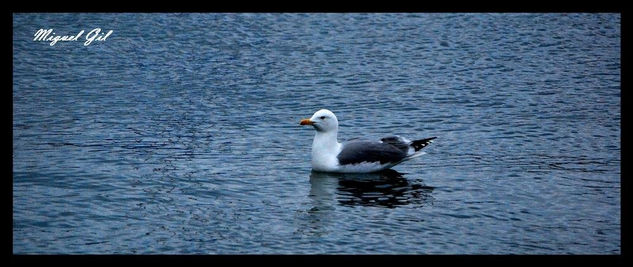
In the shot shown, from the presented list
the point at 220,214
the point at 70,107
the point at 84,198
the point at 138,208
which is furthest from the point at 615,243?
the point at 70,107

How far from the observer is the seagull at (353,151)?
17203mm

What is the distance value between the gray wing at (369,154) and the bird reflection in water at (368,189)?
295 mm

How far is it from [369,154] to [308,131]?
280 centimetres

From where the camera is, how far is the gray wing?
1720cm

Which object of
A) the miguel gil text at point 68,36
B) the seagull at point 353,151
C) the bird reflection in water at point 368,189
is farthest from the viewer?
the miguel gil text at point 68,36

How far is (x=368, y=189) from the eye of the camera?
1636 centimetres

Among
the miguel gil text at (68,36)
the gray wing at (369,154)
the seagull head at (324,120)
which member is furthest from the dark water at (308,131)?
the seagull head at (324,120)

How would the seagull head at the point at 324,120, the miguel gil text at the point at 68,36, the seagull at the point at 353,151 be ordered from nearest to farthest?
the seagull at the point at 353,151, the seagull head at the point at 324,120, the miguel gil text at the point at 68,36

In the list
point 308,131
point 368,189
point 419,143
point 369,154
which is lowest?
point 368,189

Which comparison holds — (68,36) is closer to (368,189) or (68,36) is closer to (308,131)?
(308,131)

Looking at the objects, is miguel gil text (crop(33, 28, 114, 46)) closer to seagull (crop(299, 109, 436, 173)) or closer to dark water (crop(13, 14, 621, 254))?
dark water (crop(13, 14, 621, 254))

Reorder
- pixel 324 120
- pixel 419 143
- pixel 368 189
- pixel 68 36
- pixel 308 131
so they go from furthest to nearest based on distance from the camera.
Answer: pixel 68 36, pixel 308 131, pixel 419 143, pixel 324 120, pixel 368 189

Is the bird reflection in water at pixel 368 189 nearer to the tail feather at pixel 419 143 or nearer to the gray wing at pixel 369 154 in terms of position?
the gray wing at pixel 369 154

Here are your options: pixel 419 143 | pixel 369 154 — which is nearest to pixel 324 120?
pixel 369 154
